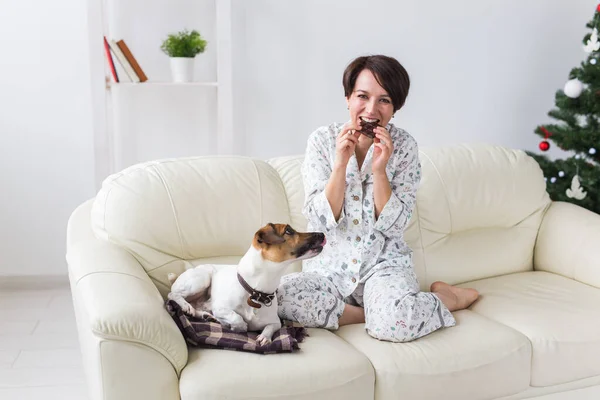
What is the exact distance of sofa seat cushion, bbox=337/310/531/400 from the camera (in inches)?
77.4

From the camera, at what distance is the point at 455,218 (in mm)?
2719

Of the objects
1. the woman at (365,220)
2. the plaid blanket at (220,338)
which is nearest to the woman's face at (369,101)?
the woman at (365,220)

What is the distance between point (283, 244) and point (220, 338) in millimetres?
316

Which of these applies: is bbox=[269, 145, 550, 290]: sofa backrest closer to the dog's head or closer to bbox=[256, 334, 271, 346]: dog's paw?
the dog's head

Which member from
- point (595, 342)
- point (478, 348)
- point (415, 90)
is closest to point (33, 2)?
point (415, 90)

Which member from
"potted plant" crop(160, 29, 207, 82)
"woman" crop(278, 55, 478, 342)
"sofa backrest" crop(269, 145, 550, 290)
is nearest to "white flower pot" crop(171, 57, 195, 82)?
"potted plant" crop(160, 29, 207, 82)

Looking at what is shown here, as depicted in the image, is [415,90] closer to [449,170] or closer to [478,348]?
[449,170]

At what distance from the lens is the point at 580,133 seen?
133 inches

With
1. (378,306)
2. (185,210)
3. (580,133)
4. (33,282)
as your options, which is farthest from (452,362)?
(33,282)

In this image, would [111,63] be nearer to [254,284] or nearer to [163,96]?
[163,96]

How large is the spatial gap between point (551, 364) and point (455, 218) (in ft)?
2.41

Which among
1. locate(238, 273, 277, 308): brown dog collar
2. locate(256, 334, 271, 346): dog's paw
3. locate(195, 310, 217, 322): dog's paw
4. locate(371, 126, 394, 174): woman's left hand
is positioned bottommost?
locate(256, 334, 271, 346): dog's paw

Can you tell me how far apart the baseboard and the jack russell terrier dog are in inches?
74.7

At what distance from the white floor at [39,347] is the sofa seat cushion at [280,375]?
0.92m
